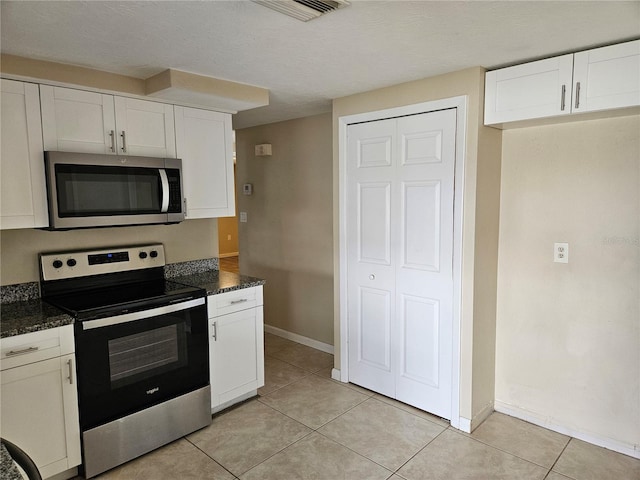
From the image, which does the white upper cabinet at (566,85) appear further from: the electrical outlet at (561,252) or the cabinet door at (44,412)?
the cabinet door at (44,412)

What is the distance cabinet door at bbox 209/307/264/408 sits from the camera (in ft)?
9.35

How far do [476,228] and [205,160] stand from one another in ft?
6.14

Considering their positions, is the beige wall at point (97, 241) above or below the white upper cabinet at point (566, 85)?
below

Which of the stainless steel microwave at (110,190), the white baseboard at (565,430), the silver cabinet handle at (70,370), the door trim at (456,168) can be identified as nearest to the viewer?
the silver cabinet handle at (70,370)

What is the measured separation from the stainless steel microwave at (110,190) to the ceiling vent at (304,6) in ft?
4.71

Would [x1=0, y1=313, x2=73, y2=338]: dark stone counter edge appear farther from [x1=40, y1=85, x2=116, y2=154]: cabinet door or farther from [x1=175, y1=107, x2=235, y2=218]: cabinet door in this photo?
[x1=175, y1=107, x2=235, y2=218]: cabinet door

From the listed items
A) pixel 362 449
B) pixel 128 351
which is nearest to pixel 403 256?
pixel 362 449

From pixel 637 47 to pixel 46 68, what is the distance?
2.98 meters

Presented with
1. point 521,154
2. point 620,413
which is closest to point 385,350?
point 620,413

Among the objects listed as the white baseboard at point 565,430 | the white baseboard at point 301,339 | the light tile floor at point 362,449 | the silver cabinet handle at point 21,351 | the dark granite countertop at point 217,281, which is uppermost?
the dark granite countertop at point 217,281

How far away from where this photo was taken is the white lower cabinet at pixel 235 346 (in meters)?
2.84

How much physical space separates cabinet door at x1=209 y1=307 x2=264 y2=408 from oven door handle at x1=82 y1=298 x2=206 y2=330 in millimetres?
208

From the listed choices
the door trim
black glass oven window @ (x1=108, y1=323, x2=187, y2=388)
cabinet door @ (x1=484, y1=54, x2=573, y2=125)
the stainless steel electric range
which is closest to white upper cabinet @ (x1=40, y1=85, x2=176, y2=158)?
the stainless steel electric range

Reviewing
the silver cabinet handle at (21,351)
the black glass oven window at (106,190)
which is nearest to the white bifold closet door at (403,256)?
the black glass oven window at (106,190)
